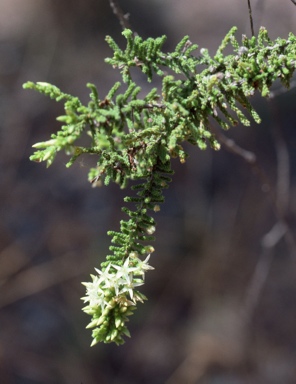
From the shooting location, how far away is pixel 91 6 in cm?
757

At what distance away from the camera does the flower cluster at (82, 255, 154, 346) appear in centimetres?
162

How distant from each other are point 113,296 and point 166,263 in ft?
15.1

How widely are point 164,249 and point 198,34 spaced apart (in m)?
3.64

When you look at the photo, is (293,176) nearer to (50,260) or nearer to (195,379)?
(195,379)

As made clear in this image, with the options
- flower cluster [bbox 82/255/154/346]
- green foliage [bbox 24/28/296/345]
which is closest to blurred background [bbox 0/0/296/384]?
green foliage [bbox 24/28/296/345]

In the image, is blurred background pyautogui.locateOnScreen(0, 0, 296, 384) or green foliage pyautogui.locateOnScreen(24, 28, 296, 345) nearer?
green foliage pyautogui.locateOnScreen(24, 28, 296, 345)

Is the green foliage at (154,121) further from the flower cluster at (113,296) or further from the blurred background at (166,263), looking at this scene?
the blurred background at (166,263)

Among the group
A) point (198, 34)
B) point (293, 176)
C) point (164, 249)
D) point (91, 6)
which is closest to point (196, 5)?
point (198, 34)

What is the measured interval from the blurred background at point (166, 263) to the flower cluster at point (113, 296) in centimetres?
394

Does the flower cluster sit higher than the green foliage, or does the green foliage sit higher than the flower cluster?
the green foliage

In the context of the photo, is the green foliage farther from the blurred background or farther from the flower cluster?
the blurred background

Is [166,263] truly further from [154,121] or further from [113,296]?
[154,121]

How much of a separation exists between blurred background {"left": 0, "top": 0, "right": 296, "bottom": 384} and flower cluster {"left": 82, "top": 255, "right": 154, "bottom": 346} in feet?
12.9

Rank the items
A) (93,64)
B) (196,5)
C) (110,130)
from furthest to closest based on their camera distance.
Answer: (196,5) → (93,64) → (110,130)
